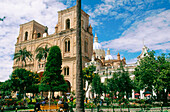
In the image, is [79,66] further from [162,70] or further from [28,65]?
[28,65]

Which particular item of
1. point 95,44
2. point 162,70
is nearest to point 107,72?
point 162,70

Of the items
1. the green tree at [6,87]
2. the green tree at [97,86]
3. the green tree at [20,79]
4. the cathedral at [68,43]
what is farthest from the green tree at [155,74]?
the green tree at [6,87]

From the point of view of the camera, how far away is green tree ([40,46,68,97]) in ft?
87.8

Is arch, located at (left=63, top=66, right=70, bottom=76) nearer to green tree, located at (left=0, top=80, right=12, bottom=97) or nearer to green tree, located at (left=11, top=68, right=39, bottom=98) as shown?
green tree, located at (left=0, top=80, right=12, bottom=97)

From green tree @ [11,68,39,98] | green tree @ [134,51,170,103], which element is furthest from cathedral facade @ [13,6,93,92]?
green tree @ [134,51,170,103]

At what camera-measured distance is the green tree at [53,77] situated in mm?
26766

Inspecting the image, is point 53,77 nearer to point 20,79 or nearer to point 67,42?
point 20,79

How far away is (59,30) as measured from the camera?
44.0m

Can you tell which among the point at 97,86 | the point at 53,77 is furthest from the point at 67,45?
the point at 97,86

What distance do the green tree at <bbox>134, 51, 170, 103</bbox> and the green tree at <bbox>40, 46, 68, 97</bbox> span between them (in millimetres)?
12367

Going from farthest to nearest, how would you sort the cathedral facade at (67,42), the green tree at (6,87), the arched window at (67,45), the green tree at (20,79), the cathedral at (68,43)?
the arched window at (67,45)
the cathedral facade at (67,42)
the cathedral at (68,43)
the green tree at (6,87)
the green tree at (20,79)

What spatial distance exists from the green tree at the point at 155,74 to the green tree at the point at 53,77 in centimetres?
1237

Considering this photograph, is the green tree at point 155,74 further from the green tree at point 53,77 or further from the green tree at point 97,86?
the green tree at point 53,77

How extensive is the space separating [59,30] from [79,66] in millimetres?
36134
